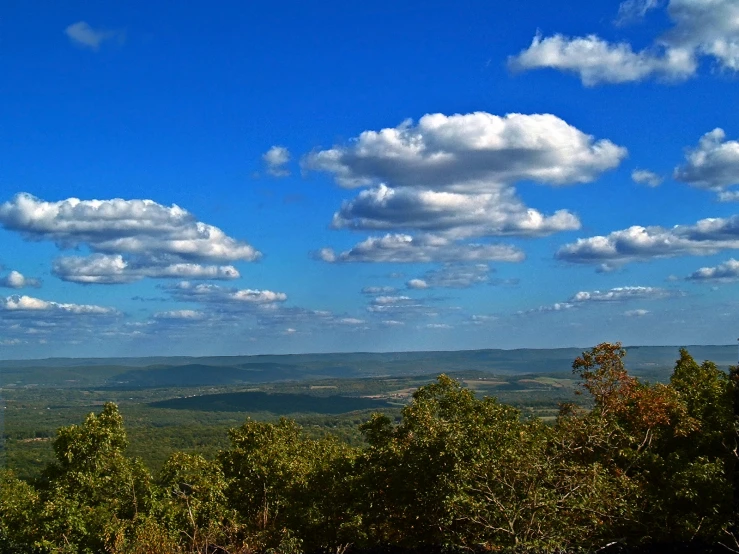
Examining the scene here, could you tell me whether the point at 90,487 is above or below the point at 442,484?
below

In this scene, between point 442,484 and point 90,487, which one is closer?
point 442,484

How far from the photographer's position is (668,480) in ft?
57.1

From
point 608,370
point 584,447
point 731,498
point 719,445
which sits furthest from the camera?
point 608,370

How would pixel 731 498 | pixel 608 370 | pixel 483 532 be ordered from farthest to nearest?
pixel 608 370, pixel 731 498, pixel 483 532

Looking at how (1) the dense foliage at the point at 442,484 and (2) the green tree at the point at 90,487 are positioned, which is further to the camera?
(2) the green tree at the point at 90,487

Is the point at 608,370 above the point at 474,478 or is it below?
above

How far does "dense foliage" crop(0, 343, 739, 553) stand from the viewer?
14.4 m

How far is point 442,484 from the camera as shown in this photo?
51.6 feet

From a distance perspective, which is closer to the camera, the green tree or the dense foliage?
the dense foliage

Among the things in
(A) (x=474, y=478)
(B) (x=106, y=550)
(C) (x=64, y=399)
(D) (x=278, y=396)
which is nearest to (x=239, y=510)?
(B) (x=106, y=550)

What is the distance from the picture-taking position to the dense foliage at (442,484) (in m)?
14.4

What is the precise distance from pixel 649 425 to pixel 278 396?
534 ft

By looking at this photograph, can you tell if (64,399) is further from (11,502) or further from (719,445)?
(719,445)

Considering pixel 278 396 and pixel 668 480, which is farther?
pixel 278 396
